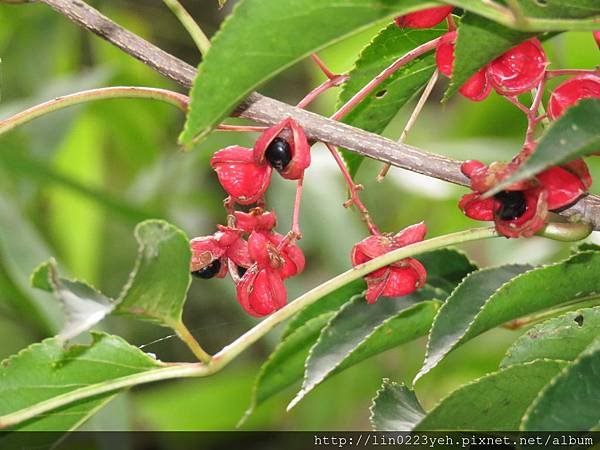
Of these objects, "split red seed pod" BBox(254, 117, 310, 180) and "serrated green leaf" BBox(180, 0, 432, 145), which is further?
"split red seed pod" BBox(254, 117, 310, 180)

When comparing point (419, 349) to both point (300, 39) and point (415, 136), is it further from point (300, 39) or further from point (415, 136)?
point (300, 39)

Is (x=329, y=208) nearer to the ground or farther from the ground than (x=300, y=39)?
nearer to the ground

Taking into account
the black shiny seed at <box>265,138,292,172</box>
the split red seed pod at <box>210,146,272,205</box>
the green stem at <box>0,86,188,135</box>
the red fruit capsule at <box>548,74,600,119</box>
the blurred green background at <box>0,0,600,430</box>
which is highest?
the green stem at <box>0,86,188,135</box>

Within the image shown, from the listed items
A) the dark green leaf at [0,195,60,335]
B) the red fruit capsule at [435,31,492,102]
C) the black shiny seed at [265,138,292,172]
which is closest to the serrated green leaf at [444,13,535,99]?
the red fruit capsule at [435,31,492,102]

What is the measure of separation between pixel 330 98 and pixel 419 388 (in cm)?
97

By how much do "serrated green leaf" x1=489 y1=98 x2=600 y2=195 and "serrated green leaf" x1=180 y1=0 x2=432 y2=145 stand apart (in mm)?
130

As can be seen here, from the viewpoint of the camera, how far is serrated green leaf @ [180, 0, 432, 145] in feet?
2.07

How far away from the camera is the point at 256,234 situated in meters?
0.85

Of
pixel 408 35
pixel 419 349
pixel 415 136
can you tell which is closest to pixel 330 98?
pixel 415 136

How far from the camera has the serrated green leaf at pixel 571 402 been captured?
64cm

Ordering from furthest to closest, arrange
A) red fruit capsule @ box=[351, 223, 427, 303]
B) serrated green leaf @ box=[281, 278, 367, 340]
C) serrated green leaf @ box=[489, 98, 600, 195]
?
serrated green leaf @ box=[281, 278, 367, 340] < red fruit capsule @ box=[351, 223, 427, 303] < serrated green leaf @ box=[489, 98, 600, 195]

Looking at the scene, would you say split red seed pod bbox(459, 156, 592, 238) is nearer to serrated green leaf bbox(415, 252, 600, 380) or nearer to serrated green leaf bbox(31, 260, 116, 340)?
serrated green leaf bbox(415, 252, 600, 380)

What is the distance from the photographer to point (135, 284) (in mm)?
670

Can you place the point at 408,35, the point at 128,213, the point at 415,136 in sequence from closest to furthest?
the point at 408,35 < the point at 128,213 < the point at 415,136
